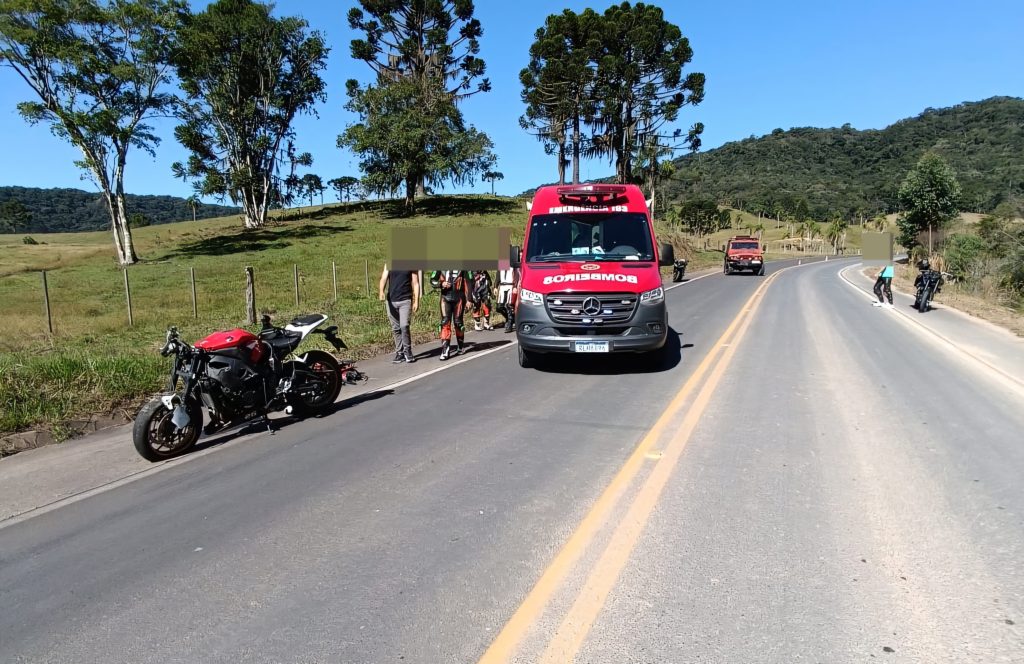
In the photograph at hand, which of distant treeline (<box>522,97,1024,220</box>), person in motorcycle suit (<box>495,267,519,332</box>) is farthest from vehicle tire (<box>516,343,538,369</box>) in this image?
distant treeline (<box>522,97,1024,220</box>)

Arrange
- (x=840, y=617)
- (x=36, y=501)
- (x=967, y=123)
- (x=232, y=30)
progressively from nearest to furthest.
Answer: (x=840, y=617) < (x=36, y=501) < (x=232, y=30) < (x=967, y=123)

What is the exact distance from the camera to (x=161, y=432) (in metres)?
5.68

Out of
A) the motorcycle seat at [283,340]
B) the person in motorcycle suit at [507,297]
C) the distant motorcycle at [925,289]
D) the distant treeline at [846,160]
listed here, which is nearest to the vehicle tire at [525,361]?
the motorcycle seat at [283,340]

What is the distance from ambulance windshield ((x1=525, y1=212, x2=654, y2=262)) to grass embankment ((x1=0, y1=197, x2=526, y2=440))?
3705 millimetres

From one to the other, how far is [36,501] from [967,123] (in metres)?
193

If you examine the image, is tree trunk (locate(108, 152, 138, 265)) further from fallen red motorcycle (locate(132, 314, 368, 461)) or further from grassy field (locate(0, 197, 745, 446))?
fallen red motorcycle (locate(132, 314, 368, 461))

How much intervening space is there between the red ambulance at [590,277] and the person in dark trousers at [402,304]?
5.93 ft

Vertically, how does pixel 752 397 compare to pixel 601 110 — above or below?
below

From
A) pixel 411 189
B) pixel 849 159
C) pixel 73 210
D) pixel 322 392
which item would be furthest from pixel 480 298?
pixel 73 210

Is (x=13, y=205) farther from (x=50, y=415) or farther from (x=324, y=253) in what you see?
(x=50, y=415)

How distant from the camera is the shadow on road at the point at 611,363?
9180 millimetres

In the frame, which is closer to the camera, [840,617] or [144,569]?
[840,617]

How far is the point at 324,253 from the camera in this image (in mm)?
37062

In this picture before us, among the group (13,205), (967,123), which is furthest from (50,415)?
(967,123)
